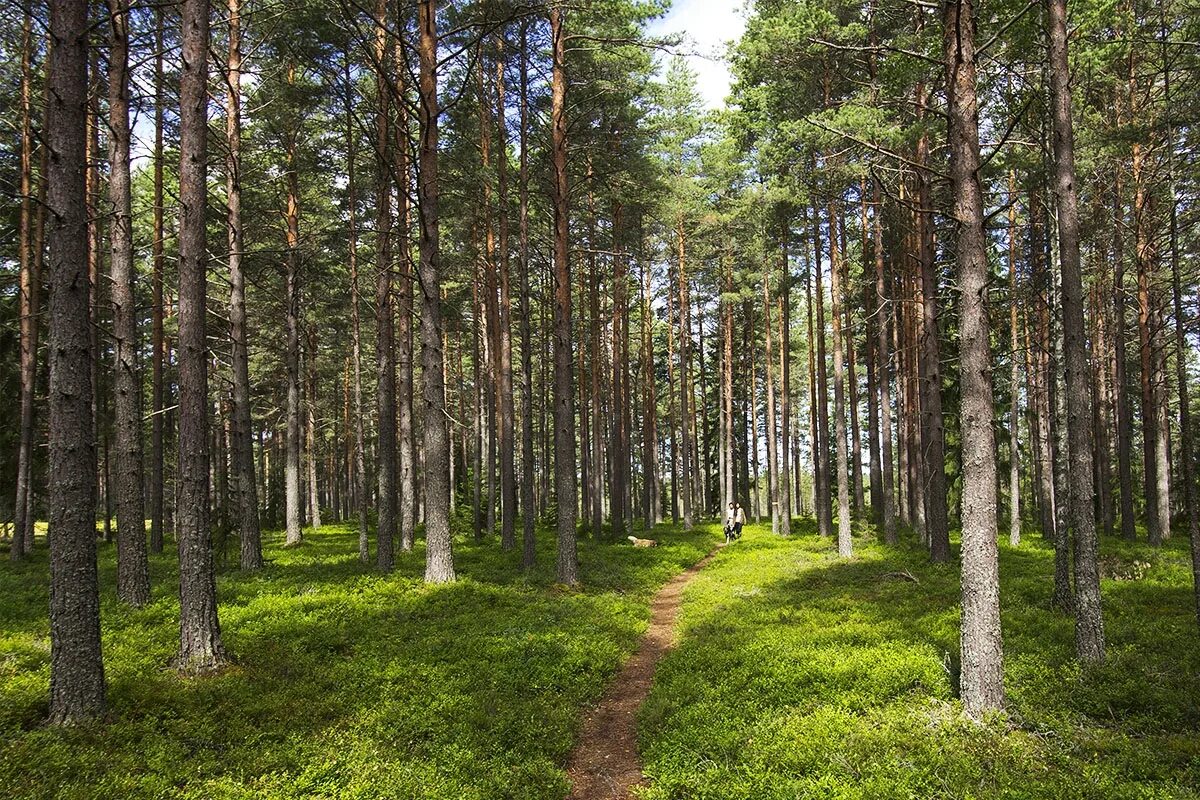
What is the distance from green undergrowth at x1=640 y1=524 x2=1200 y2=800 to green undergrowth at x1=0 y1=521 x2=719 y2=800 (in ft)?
4.72

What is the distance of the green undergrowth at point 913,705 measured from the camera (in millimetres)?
5367

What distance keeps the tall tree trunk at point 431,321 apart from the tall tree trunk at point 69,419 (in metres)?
6.49

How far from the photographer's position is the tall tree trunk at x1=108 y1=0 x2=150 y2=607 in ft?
32.0

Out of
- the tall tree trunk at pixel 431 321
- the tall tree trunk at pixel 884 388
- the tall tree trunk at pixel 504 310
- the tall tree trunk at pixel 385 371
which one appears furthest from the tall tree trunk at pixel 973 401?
the tall tree trunk at pixel 884 388

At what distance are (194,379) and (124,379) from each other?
3943 millimetres

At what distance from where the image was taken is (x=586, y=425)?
27.6 meters

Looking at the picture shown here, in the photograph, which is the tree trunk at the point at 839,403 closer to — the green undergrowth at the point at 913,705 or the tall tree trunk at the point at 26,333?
the green undergrowth at the point at 913,705

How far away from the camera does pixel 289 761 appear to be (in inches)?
221

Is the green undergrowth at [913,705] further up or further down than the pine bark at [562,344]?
further down

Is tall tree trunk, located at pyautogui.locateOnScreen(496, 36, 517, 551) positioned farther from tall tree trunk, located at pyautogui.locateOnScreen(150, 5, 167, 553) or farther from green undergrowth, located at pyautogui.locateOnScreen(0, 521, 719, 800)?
tall tree trunk, located at pyautogui.locateOnScreen(150, 5, 167, 553)

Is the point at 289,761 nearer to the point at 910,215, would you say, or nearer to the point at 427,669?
the point at 427,669

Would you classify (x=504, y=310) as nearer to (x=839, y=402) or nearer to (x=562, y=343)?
(x=562, y=343)

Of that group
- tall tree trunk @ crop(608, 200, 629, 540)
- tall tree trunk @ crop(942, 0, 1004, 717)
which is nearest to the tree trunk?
tall tree trunk @ crop(608, 200, 629, 540)

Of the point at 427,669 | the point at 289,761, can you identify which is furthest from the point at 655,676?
the point at 289,761
